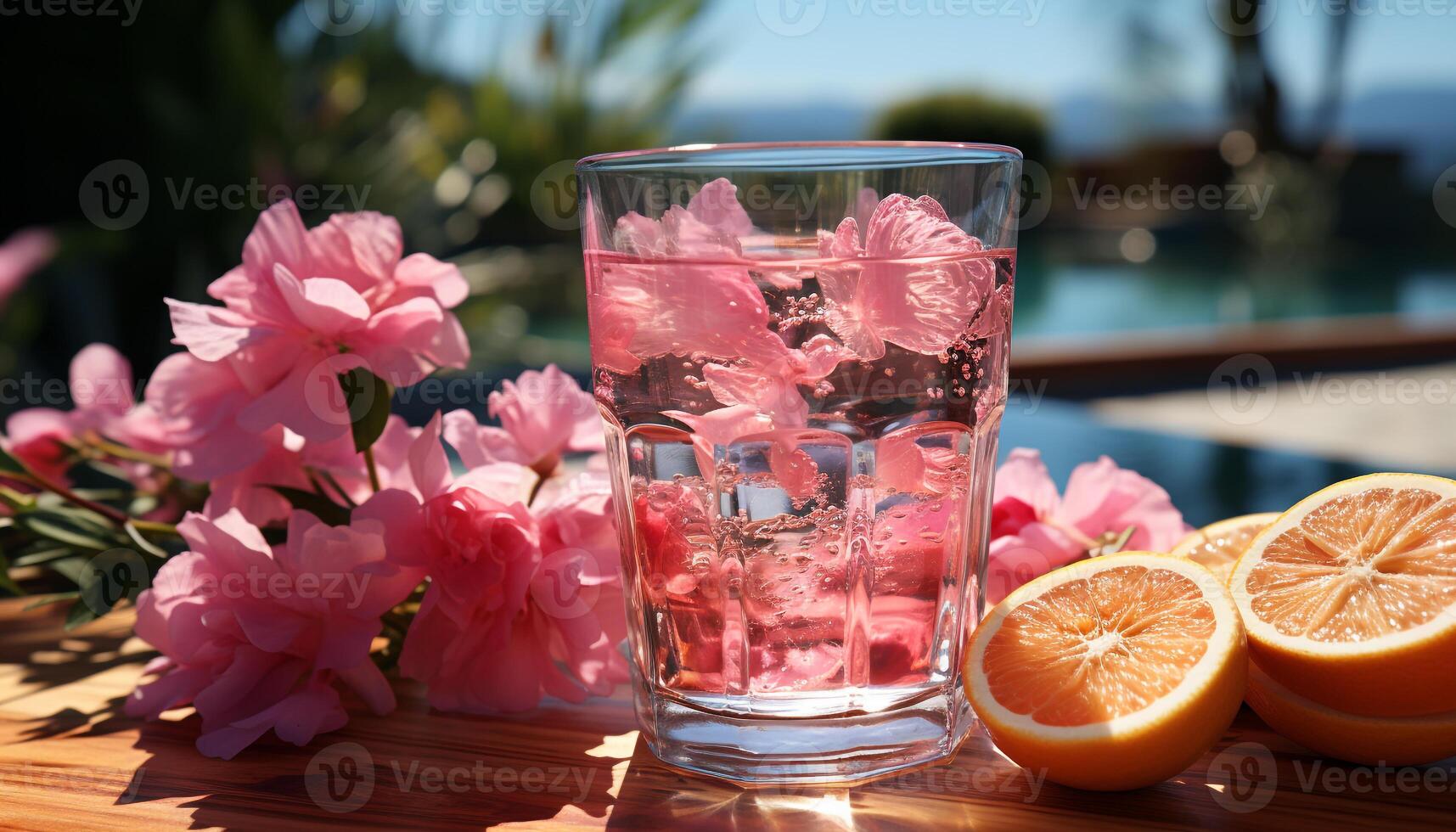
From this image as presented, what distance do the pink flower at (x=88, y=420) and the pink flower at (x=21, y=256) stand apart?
190cm

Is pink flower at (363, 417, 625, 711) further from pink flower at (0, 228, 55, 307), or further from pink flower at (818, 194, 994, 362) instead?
pink flower at (0, 228, 55, 307)

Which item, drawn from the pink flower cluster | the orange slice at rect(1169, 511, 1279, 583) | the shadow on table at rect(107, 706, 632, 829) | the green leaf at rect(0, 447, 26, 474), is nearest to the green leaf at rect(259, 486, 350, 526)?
the pink flower cluster

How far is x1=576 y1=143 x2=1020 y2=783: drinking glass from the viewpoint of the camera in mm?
503

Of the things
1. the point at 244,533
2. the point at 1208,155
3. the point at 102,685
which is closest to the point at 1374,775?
the point at 244,533

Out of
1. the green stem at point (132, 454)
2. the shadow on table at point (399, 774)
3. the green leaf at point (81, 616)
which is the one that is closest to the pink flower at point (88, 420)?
the green stem at point (132, 454)

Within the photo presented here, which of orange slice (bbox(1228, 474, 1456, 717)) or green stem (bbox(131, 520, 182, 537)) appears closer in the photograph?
orange slice (bbox(1228, 474, 1456, 717))

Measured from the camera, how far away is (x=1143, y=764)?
482 mm

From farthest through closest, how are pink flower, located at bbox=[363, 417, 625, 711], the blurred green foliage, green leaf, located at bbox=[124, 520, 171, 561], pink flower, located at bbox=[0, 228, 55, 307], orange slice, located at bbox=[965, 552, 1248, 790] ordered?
the blurred green foliage
pink flower, located at bbox=[0, 228, 55, 307]
green leaf, located at bbox=[124, 520, 171, 561]
pink flower, located at bbox=[363, 417, 625, 711]
orange slice, located at bbox=[965, 552, 1248, 790]

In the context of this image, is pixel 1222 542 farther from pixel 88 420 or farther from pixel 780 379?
pixel 88 420

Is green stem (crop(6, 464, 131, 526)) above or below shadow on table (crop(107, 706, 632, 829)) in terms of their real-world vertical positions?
above

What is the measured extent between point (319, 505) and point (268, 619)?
0.27 ft

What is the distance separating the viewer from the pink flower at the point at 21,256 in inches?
98.7

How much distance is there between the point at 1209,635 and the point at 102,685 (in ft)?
1.96

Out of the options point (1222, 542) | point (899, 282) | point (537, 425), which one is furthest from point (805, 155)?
point (1222, 542)
